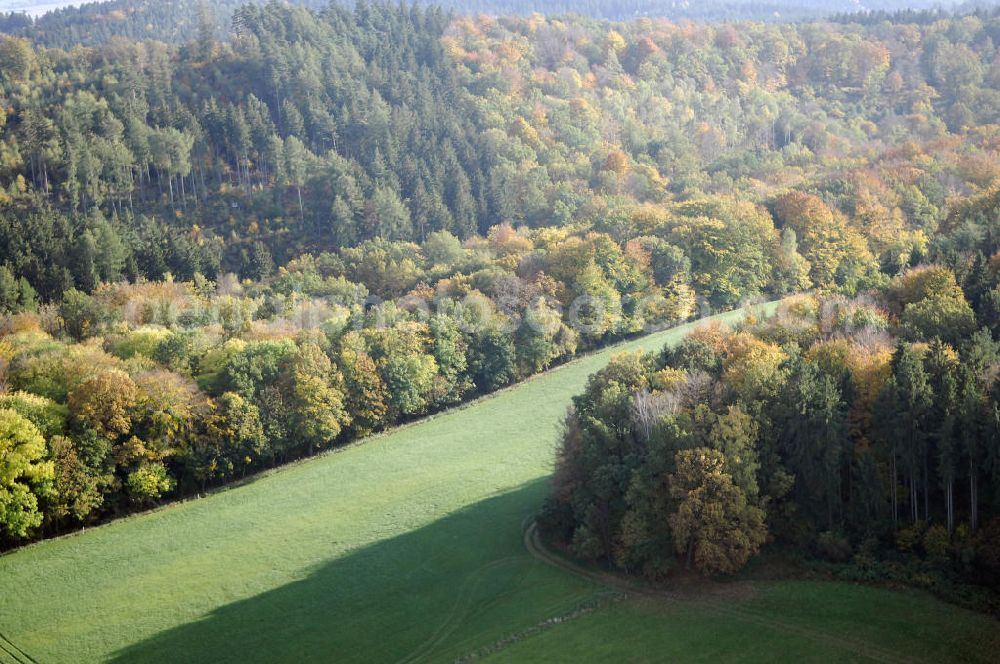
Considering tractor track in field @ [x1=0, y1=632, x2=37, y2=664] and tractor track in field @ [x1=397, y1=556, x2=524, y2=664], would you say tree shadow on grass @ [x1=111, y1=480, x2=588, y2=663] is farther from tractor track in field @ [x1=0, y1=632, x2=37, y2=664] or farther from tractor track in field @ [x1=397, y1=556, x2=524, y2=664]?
tractor track in field @ [x1=0, y1=632, x2=37, y2=664]

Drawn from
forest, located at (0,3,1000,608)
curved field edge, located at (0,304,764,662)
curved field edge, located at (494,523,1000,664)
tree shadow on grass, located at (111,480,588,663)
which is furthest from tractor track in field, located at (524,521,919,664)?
forest, located at (0,3,1000,608)

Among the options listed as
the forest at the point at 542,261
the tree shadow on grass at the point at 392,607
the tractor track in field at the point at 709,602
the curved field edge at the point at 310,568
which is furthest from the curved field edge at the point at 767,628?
the curved field edge at the point at 310,568

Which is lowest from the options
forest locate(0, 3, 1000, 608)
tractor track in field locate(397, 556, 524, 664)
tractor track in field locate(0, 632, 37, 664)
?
tractor track in field locate(397, 556, 524, 664)

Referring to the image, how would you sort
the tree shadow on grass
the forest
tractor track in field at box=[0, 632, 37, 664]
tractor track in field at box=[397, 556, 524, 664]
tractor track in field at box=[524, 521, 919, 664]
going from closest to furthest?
tractor track in field at box=[524, 521, 919, 664], tractor track in field at box=[397, 556, 524, 664], the tree shadow on grass, tractor track in field at box=[0, 632, 37, 664], the forest

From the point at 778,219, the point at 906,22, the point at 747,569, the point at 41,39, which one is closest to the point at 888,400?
the point at 747,569

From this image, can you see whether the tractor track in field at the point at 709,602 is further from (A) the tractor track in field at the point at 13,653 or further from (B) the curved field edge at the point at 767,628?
(A) the tractor track in field at the point at 13,653

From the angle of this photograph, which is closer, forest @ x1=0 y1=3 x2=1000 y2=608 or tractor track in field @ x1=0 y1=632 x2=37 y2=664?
tractor track in field @ x1=0 y1=632 x2=37 y2=664

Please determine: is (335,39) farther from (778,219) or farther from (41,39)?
(778,219)
